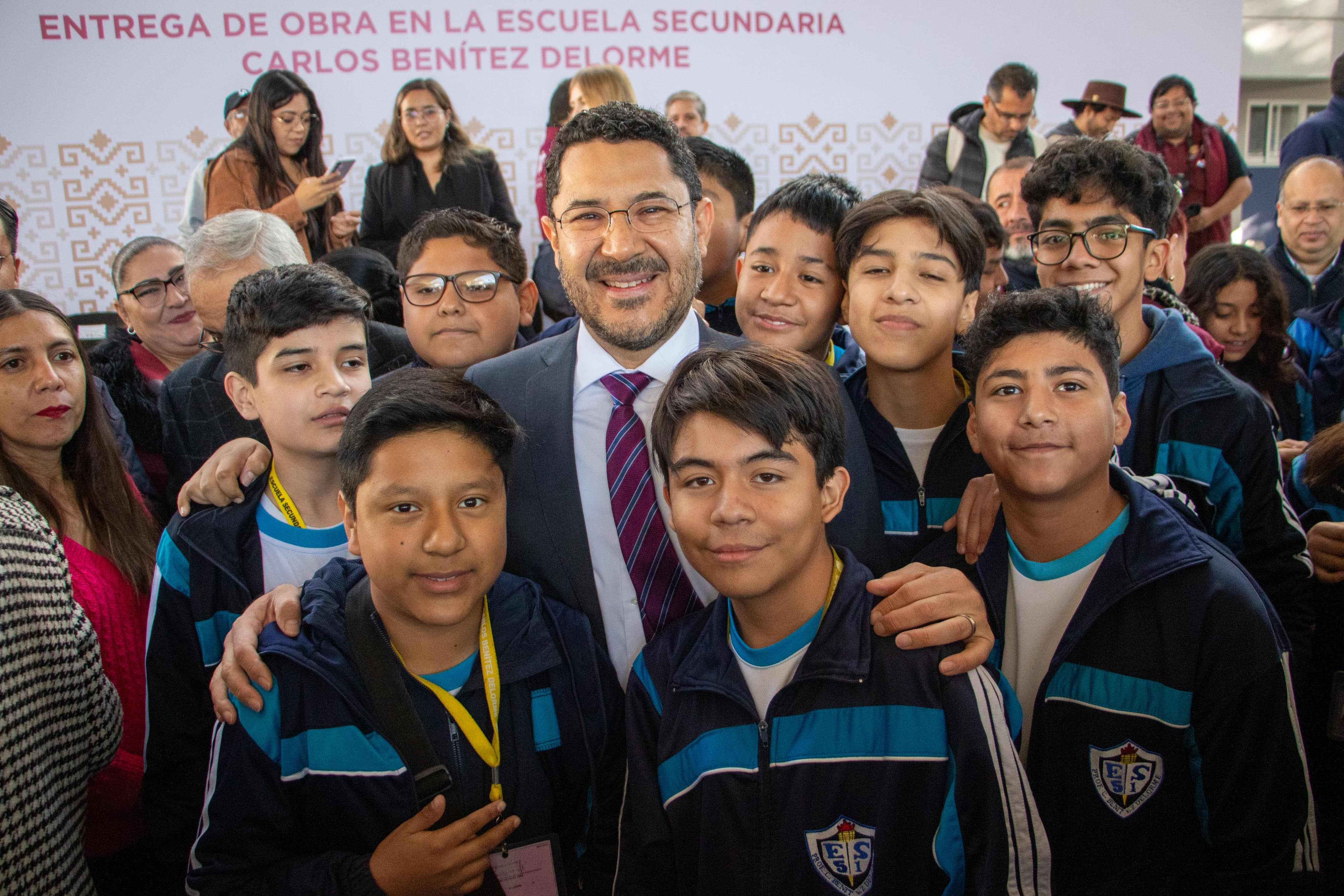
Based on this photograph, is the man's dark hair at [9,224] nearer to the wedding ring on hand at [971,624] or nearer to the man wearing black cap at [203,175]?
the man wearing black cap at [203,175]

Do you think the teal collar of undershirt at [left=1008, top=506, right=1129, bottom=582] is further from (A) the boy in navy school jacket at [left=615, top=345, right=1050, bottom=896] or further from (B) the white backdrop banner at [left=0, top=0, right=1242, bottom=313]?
(B) the white backdrop banner at [left=0, top=0, right=1242, bottom=313]

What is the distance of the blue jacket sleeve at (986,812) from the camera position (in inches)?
59.4

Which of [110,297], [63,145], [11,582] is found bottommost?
[11,582]

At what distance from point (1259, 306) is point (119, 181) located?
6521 mm

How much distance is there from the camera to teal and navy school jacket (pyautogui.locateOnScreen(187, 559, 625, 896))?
1.63 m

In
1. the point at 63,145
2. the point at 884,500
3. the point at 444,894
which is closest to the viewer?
the point at 444,894

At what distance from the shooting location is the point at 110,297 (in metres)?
5.90

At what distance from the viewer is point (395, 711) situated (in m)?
1.69

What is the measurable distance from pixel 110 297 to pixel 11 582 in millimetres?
5372

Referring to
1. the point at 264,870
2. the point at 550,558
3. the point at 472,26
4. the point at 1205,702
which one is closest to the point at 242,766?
the point at 264,870

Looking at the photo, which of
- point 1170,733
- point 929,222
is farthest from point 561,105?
point 1170,733

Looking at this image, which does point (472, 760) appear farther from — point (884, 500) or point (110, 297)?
point (110, 297)

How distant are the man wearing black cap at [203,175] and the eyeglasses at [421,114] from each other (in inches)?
30.9

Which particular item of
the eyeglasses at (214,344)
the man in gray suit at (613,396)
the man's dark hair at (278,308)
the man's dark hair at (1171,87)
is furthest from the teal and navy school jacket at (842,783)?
the man's dark hair at (1171,87)
